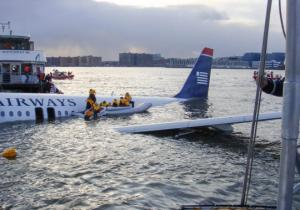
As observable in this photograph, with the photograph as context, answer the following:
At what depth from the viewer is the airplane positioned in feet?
86.6

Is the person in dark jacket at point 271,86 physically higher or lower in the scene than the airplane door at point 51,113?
higher

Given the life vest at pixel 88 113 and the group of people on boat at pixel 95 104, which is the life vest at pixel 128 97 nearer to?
the group of people on boat at pixel 95 104

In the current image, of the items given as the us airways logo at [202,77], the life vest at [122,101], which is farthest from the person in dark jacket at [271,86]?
the us airways logo at [202,77]

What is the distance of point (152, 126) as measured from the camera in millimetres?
23844

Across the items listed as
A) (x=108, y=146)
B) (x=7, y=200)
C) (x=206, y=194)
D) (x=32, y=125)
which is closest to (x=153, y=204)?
(x=206, y=194)

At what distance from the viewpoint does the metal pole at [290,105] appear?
4727 millimetres

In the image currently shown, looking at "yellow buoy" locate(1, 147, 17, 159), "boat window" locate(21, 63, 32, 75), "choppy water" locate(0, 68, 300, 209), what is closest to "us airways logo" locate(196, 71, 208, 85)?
"choppy water" locate(0, 68, 300, 209)

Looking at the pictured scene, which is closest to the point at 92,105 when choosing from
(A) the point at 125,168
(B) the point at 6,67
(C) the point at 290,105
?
(A) the point at 125,168

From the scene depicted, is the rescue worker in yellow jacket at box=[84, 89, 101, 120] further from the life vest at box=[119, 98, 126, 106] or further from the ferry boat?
the ferry boat

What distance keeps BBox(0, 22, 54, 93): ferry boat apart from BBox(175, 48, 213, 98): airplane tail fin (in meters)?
15.6

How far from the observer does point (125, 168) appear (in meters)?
16.1

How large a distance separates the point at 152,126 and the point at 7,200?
1267cm

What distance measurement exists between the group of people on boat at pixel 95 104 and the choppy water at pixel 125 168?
120 inches

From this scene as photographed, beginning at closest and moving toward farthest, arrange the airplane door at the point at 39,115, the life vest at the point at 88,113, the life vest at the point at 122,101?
the airplane door at the point at 39,115 → the life vest at the point at 88,113 → the life vest at the point at 122,101
